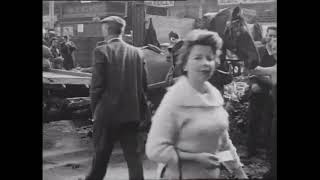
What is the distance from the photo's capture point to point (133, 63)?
2516 millimetres

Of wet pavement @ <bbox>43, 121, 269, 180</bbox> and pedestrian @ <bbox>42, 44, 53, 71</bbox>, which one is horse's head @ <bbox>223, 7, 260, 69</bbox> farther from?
pedestrian @ <bbox>42, 44, 53, 71</bbox>

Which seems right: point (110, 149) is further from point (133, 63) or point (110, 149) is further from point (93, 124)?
point (133, 63)

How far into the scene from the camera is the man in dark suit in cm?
247

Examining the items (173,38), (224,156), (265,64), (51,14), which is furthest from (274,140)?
(51,14)

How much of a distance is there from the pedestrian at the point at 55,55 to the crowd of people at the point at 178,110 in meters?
0.45

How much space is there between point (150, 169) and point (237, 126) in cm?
58

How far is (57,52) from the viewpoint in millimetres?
2916

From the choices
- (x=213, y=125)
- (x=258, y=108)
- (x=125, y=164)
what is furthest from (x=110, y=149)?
(x=258, y=108)

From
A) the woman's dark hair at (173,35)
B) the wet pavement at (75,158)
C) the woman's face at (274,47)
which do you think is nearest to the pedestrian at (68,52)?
the wet pavement at (75,158)

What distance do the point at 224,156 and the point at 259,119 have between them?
1.14ft

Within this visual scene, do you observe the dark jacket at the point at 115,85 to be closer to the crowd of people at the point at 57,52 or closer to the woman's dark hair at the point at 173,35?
the woman's dark hair at the point at 173,35

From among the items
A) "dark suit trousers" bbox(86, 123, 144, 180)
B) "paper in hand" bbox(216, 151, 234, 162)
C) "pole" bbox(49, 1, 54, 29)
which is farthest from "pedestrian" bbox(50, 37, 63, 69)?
"paper in hand" bbox(216, 151, 234, 162)

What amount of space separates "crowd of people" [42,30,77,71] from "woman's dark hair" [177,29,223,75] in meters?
0.84
